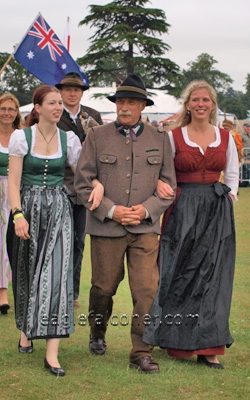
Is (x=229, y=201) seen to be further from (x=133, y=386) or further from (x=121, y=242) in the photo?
(x=133, y=386)

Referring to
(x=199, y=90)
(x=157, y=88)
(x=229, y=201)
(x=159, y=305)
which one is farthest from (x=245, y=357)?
(x=157, y=88)

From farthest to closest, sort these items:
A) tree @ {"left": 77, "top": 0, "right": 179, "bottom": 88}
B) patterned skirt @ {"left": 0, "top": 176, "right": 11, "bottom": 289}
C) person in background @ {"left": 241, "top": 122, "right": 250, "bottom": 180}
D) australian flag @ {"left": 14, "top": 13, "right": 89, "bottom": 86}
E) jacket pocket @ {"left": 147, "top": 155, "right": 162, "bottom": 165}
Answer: tree @ {"left": 77, "top": 0, "right": 179, "bottom": 88}, person in background @ {"left": 241, "top": 122, "right": 250, "bottom": 180}, australian flag @ {"left": 14, "top": 13, "right": 89, "bottom": 86}, patterned skirt @ {"left": 0, "top": 176, "right": 11, "bottom": 289}, jacket pocket @ {"left": 147, "top": 155, "right": 162, "bottom": 165}

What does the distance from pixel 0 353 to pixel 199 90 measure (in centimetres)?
242

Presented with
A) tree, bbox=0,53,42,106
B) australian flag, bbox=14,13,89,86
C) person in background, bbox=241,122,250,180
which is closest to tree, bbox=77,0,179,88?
person in background, bbox=241,122,250,180

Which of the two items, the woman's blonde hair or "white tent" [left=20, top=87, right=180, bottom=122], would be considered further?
"white tent" [left=20, top=87, right=180, bottom=122]

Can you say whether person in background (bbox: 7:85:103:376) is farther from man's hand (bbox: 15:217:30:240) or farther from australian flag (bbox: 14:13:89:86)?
australian flag (bbox: 14:13:89:86)

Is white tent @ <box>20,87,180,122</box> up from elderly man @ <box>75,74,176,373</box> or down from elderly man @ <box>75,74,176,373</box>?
up

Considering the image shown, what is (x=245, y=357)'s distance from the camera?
6.48 m

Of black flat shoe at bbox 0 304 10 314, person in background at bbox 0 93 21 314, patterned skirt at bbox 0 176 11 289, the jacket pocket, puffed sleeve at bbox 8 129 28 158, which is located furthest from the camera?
patterned skirt at bbox 0 176 11 289

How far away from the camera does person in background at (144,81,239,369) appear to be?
631cm

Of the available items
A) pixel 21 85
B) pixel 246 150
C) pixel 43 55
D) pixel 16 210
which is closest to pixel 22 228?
pixel 16 210

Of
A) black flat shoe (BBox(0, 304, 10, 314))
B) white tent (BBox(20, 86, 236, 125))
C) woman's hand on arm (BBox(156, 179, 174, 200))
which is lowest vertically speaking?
black flat shoe (BBox(0, 304, 10, 314))

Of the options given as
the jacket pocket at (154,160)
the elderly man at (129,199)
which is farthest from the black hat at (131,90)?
the jacket pocket at (154,160)

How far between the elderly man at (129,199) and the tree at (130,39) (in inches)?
1514
